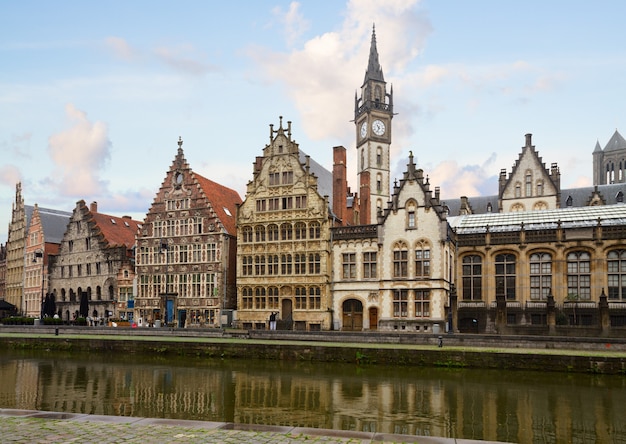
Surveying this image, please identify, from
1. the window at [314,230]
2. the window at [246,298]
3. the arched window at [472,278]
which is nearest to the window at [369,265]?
the window at [314,230]

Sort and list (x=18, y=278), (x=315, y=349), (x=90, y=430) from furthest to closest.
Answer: (x=18, y=278) < (x=315, y=349) < (x=90, y=430)

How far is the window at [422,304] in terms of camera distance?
171 ft

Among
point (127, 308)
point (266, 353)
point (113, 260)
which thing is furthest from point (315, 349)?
point (113, 260)

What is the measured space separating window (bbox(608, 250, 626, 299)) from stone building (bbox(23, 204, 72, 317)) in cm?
6203

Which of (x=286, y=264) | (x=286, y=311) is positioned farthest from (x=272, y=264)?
(x=286, y=311)

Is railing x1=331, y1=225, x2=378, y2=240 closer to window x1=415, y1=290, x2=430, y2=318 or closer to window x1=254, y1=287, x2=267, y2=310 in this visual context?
window x1=415, y1=290, x2=430, y2=318

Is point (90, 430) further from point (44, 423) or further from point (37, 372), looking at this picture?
point (37, 372)

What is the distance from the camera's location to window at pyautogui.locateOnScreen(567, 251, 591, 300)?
166ft

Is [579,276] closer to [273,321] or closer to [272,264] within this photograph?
[273,321]

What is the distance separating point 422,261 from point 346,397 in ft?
99.7

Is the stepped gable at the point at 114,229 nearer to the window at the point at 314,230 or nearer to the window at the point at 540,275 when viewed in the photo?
the window at the point at 314,230

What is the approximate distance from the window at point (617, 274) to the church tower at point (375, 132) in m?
47.2

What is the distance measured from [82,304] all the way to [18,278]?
21.3 metres

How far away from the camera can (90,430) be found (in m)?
13.8
